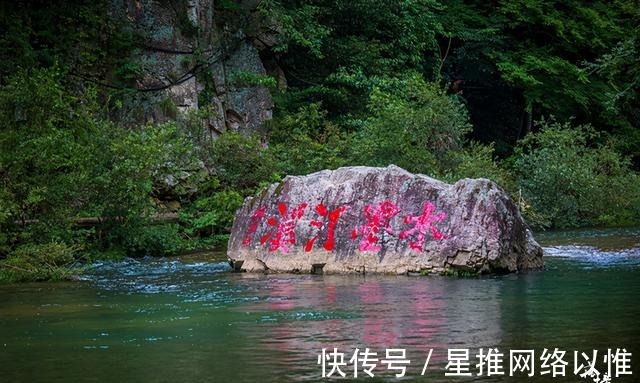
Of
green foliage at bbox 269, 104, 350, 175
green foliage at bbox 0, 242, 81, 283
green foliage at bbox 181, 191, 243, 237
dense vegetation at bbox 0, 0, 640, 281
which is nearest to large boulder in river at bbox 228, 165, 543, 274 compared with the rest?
green foliage at bbox 0, 242, 81, 283

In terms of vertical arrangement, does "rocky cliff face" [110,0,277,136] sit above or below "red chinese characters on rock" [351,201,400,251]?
above

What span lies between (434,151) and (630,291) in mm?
16497

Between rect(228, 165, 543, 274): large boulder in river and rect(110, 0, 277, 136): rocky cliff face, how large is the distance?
11.5 m

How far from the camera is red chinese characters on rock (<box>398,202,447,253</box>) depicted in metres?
16.9

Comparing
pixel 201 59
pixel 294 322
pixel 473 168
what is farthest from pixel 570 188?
pixel 294 322

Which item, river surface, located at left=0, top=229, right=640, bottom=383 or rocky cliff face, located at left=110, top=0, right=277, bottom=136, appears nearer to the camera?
river surface, located at left=0, top=229, right=640, bottom=383

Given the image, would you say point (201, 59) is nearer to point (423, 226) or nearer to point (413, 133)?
point (413, 133)

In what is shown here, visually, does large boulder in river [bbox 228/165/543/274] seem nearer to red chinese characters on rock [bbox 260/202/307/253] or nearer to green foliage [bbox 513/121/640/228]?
red chinese characters on rock [bbox 260/202/307/253]

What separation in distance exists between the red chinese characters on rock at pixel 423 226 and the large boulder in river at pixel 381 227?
17 mm

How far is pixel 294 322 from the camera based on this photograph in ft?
36.7

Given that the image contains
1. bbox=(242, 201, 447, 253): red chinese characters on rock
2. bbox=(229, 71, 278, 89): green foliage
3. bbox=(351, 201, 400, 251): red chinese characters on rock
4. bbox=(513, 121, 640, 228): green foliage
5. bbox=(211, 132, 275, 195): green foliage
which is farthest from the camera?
bbox=(229, 71, 278, 89): green foliage

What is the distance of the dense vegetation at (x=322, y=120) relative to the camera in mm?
20641

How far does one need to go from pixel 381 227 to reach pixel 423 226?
0.82m

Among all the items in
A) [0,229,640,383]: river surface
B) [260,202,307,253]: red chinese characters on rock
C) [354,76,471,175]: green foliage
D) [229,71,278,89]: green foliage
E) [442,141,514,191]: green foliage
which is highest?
[229,71,278,89]: green foliage
